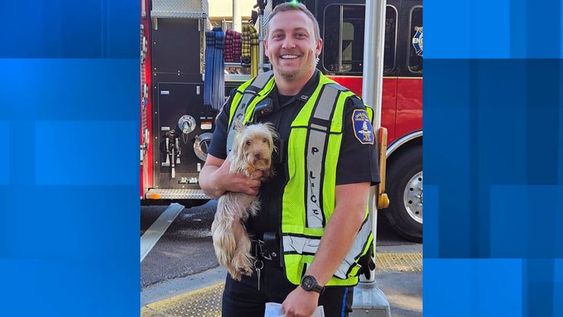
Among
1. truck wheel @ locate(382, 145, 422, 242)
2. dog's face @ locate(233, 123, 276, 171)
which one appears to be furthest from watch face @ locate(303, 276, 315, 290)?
truck wheel @ locate(382, 145, 422, 242)

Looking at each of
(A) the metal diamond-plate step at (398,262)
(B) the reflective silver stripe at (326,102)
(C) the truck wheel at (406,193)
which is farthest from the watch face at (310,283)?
(C) the truck wheel at (406,193)

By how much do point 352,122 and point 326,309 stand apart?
0.67 m

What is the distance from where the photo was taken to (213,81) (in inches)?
272

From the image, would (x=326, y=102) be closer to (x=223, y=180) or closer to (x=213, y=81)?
(x=223, y=180)

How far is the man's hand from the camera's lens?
1.95 m

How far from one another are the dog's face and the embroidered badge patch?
275 millimetres

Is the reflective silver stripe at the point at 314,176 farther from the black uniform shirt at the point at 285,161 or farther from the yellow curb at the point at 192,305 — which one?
the yellow curb at the point at 192,305

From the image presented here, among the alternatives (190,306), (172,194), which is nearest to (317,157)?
(190,306)

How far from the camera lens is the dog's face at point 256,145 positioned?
1.94 meters
